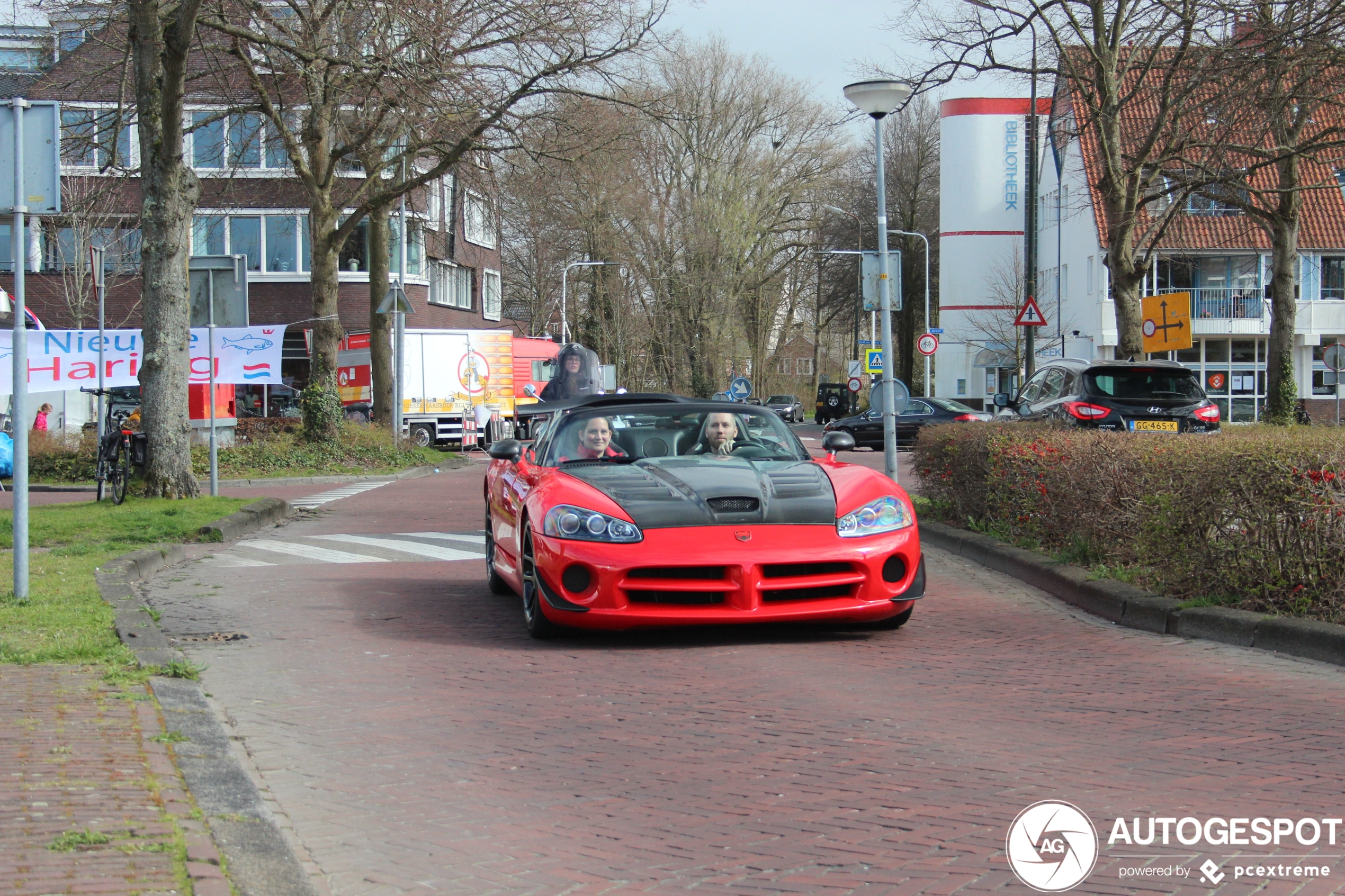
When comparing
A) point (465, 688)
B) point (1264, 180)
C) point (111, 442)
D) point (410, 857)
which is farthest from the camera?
point (1264, 180)

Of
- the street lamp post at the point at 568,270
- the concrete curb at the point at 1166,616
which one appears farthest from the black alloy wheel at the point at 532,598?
the street lamp post at the point at 568,270

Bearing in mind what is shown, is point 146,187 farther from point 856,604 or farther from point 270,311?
point 270,311

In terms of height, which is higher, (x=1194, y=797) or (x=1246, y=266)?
(x=1246, y=266)

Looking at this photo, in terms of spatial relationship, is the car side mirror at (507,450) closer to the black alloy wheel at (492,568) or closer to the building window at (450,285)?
the black alloy wheel at (492,568)

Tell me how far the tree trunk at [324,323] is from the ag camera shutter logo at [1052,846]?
81.6 feet

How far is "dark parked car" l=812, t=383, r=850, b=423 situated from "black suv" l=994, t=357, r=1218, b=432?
49284mm

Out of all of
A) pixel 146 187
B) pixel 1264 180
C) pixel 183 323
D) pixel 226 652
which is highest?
pixel 1264 180

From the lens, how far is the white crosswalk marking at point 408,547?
1250 centimetres

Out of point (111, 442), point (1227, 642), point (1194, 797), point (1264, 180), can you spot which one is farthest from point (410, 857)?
point (1264, 180)

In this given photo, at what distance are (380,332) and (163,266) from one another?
54.3 feet

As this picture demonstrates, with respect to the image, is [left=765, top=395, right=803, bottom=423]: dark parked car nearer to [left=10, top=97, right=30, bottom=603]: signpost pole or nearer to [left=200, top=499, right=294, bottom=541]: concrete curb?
[left=200, top=499, right=294, bottom=541]: concrete curb

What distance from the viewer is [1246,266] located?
174 ft

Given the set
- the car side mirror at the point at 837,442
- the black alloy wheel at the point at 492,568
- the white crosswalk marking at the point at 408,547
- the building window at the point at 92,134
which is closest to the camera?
the car side mirror at the point at 837,442

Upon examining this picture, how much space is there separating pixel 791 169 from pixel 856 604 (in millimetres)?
50810
